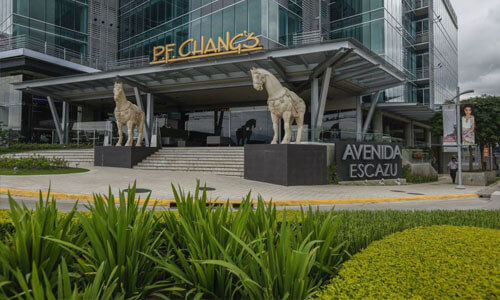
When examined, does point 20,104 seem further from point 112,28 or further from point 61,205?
point 61,205

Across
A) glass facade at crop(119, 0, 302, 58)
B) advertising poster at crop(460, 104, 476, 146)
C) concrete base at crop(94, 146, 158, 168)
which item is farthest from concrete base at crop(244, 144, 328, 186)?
glass facade at crop(119, 0, 302, 58)

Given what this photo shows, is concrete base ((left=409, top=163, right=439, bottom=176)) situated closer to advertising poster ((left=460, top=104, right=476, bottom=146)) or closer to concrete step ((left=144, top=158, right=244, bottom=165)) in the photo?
advertising poster ((left=460, top=104, right=476, bottom=146))

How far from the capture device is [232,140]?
29.2 m

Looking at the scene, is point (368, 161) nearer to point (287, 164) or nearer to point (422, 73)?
point (287, 164)

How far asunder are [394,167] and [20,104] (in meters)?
34.6

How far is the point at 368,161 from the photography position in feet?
52.5

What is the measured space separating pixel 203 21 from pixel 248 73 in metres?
8.65

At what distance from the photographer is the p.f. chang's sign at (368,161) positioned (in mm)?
15062

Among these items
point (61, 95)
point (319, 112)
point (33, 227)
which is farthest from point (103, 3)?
point (33, 227)

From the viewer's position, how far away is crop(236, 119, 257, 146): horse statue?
28547 millimetres

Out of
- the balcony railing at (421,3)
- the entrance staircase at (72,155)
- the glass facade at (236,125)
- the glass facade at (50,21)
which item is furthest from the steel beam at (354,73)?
the glass facade at (50,21)

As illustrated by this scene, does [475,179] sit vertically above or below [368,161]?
below

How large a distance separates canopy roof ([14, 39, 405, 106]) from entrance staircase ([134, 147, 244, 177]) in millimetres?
5598

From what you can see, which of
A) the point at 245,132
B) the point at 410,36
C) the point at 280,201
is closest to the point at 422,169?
the point at 245,132
